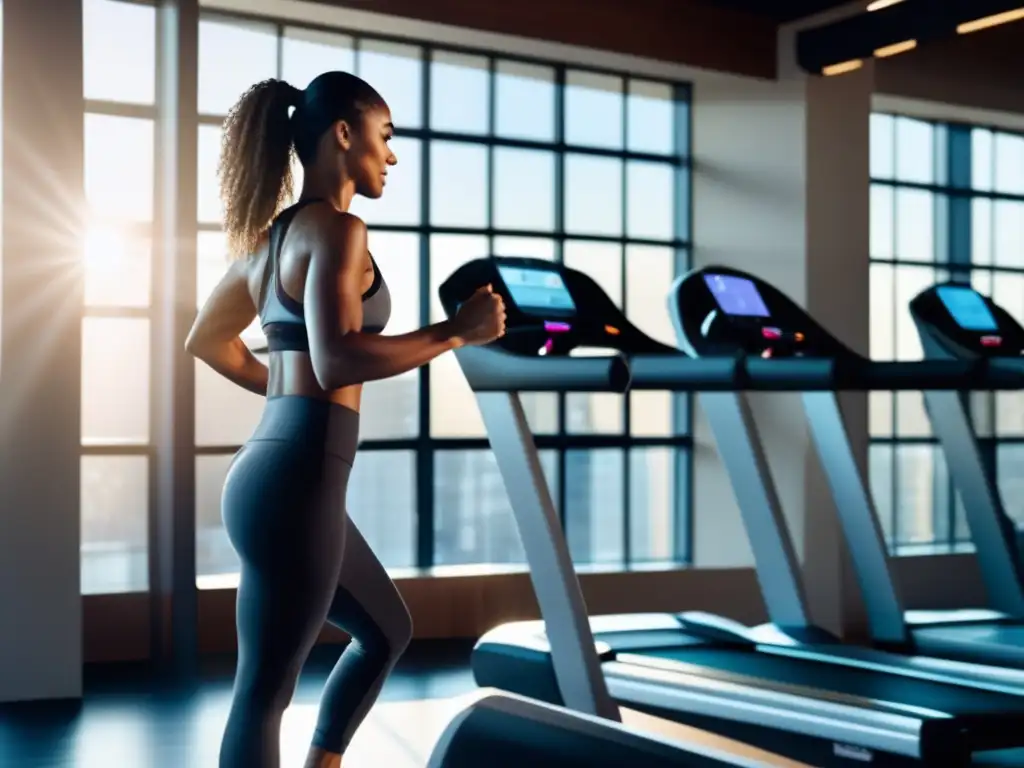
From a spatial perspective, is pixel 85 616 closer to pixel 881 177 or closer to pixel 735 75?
pixel 735 75

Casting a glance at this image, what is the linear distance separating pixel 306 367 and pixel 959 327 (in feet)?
Answer: 12.4

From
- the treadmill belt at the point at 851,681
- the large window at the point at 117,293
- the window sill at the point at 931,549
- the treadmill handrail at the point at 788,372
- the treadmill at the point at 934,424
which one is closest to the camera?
the treadmill belt at the point at 851,681

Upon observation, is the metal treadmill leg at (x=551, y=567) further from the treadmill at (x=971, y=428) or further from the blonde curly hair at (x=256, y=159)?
the treadmill at (x=971, y=428)

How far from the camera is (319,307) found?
1.98m

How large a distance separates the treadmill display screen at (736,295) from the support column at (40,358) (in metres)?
2.19

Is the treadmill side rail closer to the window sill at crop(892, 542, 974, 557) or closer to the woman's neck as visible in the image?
the woman's neck

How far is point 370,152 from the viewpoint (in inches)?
85.7

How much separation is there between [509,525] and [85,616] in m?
2.06

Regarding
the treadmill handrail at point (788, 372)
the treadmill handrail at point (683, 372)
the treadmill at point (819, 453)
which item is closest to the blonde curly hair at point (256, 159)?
the treadmill handrail at point (683, 372)

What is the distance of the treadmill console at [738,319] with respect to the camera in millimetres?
4215

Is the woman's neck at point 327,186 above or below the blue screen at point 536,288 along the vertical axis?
above

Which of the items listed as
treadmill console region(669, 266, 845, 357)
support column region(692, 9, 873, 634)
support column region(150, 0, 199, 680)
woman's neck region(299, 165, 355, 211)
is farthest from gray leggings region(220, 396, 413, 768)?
support column region(692, 9, 873, 634)

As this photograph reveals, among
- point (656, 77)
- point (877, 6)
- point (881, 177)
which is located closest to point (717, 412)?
point (877, 6)

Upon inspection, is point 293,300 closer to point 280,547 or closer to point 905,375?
point 280,547
